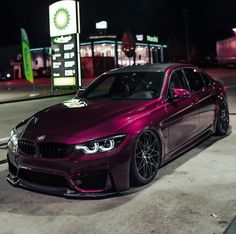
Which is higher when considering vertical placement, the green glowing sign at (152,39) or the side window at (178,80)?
the green glowing sign at (152,39)

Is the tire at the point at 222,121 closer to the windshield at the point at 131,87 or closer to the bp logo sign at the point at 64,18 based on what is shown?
the windshield at the point at 131,87

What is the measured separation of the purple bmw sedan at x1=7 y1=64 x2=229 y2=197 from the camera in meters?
4.87

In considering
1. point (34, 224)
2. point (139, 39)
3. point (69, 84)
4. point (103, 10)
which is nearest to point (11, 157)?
point (34, 224)

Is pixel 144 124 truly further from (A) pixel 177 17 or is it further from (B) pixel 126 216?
(A) pixel 177 17

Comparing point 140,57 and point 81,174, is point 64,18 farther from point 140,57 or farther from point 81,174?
point 140,57

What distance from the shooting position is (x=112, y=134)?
5027mm

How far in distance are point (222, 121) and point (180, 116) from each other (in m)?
2.20

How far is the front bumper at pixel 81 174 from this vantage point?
481cm

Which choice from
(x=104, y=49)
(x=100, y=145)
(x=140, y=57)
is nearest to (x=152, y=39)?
(x=140, y=57)

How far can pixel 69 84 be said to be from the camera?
24375mm

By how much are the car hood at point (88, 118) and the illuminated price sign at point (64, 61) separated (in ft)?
59.9

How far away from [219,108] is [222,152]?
3.48ft

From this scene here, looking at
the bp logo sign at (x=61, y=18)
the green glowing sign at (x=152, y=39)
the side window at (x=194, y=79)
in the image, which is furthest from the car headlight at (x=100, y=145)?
the green glowing sign at (x=152, y=39)

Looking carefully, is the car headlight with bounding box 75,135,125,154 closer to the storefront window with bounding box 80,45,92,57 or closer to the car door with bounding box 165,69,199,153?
the car door with bounding box 165,69,199,153
